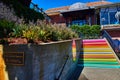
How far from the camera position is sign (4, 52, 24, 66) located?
6043 mm

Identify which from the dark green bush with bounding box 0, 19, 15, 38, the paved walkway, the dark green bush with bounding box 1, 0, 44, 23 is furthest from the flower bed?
the dark green bush with bounding box 1, 0, 44, 23

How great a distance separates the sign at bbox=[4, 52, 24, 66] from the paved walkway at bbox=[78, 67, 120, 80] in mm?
4113

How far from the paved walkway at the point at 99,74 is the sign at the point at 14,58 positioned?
13.5ft

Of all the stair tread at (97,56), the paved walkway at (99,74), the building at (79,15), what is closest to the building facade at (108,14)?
the building at (79,15)

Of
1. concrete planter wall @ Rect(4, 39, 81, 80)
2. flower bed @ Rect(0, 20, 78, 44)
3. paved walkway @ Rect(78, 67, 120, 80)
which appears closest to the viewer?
concrete planter wall @ Rect(4, 39, 81, 80)

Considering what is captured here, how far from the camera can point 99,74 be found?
9.93 m

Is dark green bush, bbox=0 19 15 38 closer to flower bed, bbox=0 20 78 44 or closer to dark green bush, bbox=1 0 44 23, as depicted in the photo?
flower bed, bbox=0 20 78 44

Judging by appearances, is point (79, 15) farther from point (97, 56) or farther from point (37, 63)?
point (37, 63)

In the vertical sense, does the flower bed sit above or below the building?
below

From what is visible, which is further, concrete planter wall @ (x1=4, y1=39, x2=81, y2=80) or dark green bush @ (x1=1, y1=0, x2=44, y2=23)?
dark green bush @ (x1=1, y1=0, x2=44, y2=23)

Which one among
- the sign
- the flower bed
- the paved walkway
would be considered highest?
the flower bed

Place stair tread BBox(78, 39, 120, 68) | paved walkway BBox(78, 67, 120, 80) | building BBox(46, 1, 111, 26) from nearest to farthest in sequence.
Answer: paved walkway BBox(78, 67, 120, 80)
stair tread BBox(78, 39, 120, 68)
building BBox(46, 1, 111, 26)

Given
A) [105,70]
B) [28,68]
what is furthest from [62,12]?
[28,68]

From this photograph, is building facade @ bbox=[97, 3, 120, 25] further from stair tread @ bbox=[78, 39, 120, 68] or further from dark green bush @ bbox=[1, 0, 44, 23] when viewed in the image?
stair tread @ bbox=[78, 39, 120, 68]
